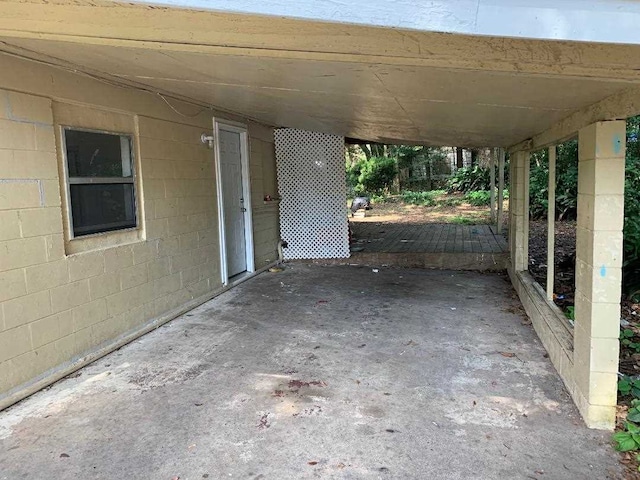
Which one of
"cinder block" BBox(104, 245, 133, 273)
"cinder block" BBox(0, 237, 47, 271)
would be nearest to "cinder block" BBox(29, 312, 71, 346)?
"cinder block" BBox(0, 237, 47, 271)

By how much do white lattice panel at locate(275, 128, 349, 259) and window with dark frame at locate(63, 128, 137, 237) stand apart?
3630mm

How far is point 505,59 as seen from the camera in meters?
1.92

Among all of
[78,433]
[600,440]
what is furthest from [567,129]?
[78,433]

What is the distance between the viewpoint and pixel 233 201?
20.9 ft

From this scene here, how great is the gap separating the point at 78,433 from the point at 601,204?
10.3ft

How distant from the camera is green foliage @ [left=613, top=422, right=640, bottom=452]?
7.74ft

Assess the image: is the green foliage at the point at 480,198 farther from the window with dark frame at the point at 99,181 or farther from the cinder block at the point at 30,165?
the cinder block at the point at 30,165

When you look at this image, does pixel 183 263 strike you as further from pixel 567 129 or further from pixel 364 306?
pixel 567 129

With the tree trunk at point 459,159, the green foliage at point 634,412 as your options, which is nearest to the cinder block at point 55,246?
the green foliage at point 634,412

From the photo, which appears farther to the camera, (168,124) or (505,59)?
(168,124)

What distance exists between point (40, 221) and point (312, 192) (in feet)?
15.8

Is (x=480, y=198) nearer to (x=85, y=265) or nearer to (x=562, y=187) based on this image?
(x=562, y=187)

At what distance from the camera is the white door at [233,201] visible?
20.0 ft

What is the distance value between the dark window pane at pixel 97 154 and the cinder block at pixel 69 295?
0.84m
